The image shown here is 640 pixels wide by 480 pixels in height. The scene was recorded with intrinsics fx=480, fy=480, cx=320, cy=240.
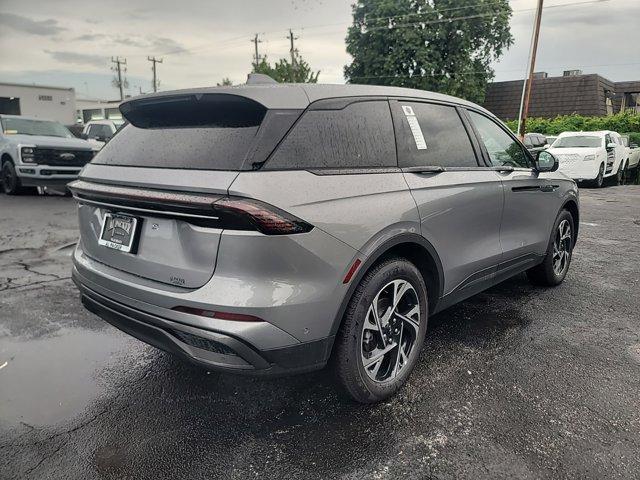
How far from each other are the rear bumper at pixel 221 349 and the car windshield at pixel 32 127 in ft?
37.7

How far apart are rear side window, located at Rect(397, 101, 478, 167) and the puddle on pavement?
2.35 metres

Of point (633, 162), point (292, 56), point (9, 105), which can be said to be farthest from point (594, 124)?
point (9, 105)

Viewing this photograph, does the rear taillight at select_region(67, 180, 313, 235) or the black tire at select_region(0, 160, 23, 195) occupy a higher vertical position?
the rear taillight at select_region(67, 180, 313, 235)

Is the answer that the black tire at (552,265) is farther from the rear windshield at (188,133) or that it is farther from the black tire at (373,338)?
the rear windshield at (188,133)

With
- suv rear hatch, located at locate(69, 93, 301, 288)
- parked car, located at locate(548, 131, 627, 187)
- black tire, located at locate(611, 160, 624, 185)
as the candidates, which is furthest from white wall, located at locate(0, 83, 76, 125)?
suv rear hatch, located at locate(69, 93, 301, 288)

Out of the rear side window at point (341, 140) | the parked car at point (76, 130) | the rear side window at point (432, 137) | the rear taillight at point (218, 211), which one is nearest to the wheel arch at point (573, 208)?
the rear side window at point (432, 137)

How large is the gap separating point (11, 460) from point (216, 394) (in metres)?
1.02

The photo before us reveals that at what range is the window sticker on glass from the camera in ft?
9.77

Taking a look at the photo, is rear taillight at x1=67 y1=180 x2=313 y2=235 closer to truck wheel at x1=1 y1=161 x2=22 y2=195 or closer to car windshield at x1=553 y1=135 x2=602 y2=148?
truck wheel at x1=1 y1=161 x2=22 y2=195

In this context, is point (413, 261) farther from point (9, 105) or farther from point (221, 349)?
point (9, 105)

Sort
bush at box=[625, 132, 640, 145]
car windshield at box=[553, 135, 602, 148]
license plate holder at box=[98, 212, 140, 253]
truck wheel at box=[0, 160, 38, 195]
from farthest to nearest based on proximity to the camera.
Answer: bush at box=[625, 132, 640, 145] → car windshield at box=[553, 135, 602, 148] → truck wheel at box=[0, 160, 38, 195] → license plate holder at box=[98, 212, 140, 253]

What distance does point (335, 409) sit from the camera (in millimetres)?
2658

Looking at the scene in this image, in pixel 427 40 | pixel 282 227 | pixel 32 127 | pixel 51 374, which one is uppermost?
pixel 427 40

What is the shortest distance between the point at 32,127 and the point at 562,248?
485 inches
